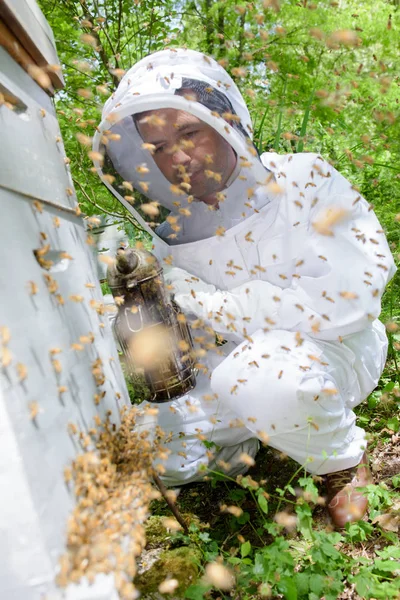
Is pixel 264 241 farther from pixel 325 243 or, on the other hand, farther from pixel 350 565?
pixel 350 565

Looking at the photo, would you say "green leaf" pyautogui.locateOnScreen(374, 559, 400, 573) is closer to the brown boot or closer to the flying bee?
the brown boot

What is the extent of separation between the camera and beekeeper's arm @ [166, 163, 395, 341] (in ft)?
5.95

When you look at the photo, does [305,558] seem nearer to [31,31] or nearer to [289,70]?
[31,31]

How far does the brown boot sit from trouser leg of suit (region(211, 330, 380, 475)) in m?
0.05

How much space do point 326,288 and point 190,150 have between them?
78cm

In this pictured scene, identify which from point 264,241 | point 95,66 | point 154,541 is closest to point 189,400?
point 154,541

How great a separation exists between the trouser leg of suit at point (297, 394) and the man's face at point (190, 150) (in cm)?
68

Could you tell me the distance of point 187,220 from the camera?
7.30 ft

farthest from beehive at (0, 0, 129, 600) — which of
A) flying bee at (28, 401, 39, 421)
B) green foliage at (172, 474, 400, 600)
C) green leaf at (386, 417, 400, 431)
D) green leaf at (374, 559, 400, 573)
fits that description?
green leaf at (386, 417, 400, 431)

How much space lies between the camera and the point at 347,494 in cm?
175

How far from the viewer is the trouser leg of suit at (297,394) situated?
5.49ft

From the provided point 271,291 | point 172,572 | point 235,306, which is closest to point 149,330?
point 235,306

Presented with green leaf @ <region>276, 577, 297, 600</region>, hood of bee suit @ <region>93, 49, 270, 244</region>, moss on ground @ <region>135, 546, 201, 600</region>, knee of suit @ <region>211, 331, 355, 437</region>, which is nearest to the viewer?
green leaf @ <region>276, 577, 297, 600</region>

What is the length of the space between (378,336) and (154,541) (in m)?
1.24
